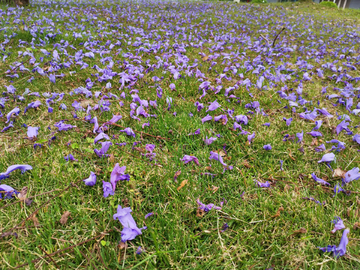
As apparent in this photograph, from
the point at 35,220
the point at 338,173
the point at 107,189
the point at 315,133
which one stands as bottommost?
the point at 35,220

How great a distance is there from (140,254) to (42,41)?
562 cm

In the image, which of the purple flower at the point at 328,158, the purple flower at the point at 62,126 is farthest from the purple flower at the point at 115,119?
the purple flower at the point at 328,158

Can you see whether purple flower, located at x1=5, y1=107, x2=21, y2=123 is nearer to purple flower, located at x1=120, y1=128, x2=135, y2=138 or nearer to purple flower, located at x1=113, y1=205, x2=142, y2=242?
purple flower, located at x1=120, y1=128, x2=135, y2=138

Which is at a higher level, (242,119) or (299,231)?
(242,119)

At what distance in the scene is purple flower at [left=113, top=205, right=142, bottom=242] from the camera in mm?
1343

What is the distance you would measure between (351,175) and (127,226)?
1885 mm

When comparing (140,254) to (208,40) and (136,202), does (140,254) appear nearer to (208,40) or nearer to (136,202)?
(136,202)

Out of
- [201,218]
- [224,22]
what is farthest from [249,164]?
[224,22]

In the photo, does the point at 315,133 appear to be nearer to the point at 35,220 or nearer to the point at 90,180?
the point at 90,180

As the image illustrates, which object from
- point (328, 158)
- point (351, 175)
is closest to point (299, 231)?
point (351, 175)

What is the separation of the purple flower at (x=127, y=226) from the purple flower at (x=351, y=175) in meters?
1.78

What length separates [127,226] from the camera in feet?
4.50

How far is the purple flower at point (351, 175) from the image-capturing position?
1811 mm

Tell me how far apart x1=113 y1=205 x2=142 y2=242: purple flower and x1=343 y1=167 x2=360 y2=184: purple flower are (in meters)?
1.78
